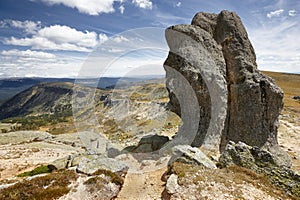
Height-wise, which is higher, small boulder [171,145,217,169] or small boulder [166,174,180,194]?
small boulder [171,145,217,169]

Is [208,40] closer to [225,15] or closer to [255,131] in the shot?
[225,15]

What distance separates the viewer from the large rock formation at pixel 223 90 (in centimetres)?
2091

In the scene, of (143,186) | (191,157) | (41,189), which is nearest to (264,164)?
(191,157)

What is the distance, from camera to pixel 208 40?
22.4 meters

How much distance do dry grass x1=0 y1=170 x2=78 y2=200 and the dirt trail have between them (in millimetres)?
3655

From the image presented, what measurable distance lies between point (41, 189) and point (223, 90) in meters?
18.3

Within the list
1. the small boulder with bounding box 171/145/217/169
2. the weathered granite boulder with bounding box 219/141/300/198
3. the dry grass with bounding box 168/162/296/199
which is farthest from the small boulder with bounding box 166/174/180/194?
the weathered granite boulder with bounding box 219/141/300/198

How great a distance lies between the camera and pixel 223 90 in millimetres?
21453

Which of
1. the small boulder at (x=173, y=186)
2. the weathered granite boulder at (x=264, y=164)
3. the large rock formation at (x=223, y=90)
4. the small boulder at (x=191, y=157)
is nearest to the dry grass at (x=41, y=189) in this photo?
the small boulder at (x=173, y=186)

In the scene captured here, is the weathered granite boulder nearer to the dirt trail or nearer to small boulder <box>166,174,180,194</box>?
small boulder <box>166,174,180,194</box>

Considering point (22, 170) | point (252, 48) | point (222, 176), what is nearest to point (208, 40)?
point (252, 48)

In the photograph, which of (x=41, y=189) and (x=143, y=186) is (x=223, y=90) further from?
(x=41, y=189)

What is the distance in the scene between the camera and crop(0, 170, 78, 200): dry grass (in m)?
12.0

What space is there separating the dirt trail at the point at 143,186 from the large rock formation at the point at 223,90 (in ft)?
22.6
